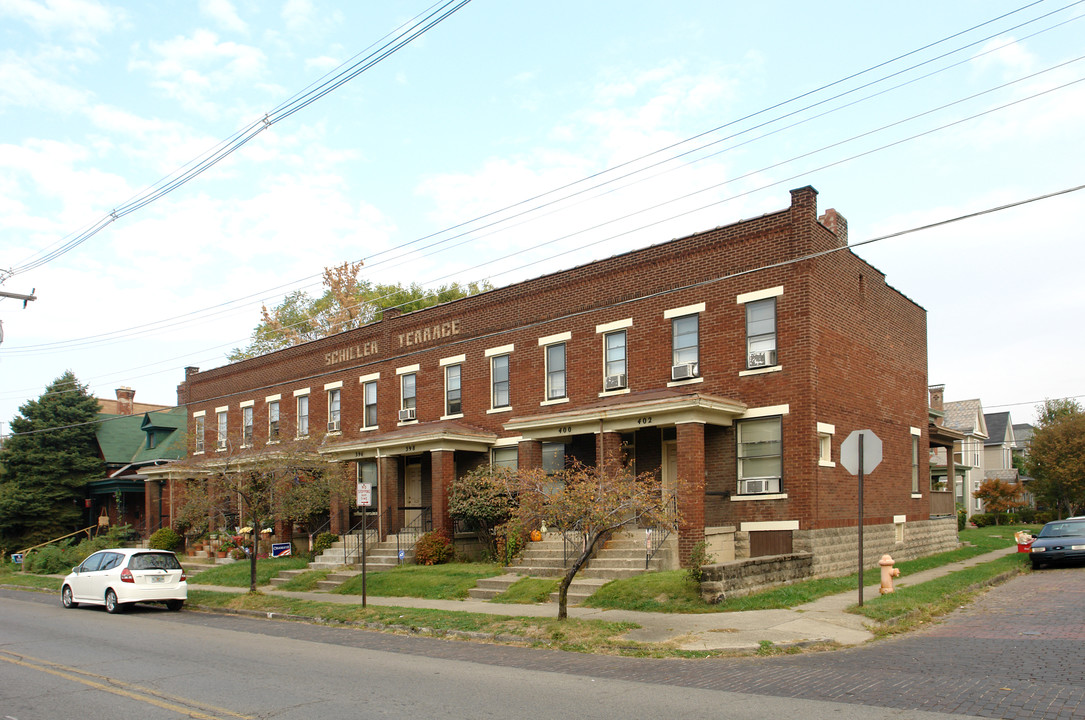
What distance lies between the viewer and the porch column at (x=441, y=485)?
26.2 m

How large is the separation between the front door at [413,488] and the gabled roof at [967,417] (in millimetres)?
42698

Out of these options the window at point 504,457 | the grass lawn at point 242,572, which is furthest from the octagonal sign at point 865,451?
the grass lawn at point 242,572

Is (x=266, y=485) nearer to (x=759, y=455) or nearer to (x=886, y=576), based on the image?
(x=759, y=455)

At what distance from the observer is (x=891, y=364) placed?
976 inches

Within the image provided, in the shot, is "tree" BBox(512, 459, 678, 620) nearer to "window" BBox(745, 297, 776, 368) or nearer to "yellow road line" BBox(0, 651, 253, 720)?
"window" BBox(745, 297, 776, 368)

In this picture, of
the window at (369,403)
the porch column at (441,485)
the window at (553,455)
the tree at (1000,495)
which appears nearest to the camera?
the window at (553,455)

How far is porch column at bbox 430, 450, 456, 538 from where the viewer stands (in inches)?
1031

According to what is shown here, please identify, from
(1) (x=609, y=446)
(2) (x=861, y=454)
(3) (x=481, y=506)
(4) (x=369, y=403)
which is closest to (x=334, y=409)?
(4) (x=369, y=403)

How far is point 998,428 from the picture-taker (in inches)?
2667

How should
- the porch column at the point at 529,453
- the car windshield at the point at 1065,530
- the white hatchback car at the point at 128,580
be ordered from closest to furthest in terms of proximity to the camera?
the white hatchback car at the point at 128,580 → the car windshield at the point at 1065,530 → the porch column at the point at 529,453

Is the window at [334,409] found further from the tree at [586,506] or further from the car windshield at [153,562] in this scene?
the tree at [586,506]

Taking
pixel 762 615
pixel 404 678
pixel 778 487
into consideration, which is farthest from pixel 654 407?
pixel 404 678

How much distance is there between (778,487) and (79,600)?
17597 millimetres

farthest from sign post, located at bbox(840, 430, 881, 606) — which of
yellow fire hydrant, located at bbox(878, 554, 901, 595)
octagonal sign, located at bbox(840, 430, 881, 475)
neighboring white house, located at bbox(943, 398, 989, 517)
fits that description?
neighboring white house, located at bbox(943, 398, 989, 517)
